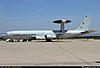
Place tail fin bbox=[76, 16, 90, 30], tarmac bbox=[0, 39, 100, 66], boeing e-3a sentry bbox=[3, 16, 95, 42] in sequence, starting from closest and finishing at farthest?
tarmac bbox=[0, 39, 100, 66] → boeing e-3a sentry bbox=[3, 16, 95, 42] → tail fin bbox=[76, 16, 90, 30]

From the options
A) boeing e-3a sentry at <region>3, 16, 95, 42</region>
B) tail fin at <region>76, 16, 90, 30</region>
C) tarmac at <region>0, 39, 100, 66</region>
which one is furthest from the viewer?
tail fin at <region>76, 16, 90, 30</region>

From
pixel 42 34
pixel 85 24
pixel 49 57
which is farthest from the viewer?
pixel 85 24

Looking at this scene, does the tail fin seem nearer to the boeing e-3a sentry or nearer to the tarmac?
the boeing e-3a sentry

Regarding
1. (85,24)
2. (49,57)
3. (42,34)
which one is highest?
(85,24)

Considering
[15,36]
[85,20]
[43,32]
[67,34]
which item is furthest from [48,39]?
[85,20]

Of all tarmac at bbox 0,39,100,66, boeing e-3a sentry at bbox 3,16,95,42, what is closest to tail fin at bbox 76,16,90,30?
boeing e-3a sentry at bbox 3,16,95,42

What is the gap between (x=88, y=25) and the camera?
196 ft

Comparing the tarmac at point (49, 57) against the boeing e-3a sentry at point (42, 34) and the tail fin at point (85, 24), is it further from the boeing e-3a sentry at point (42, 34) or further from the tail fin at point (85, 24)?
the tail fin at point (85, 24)

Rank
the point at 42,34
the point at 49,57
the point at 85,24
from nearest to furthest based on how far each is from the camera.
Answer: the point at 49,57 < the point at 42,34 < the point at 85,24

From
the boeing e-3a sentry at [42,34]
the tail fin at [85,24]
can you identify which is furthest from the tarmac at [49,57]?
the tail fin at [85,24]

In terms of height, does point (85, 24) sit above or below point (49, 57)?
above

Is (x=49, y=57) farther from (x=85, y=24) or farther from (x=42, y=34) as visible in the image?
(x=85, y=24)

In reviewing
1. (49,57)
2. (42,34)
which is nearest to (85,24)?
(42,34)

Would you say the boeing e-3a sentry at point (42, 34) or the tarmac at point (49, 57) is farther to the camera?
the boeing e-3a sentry at point (42, 34)
